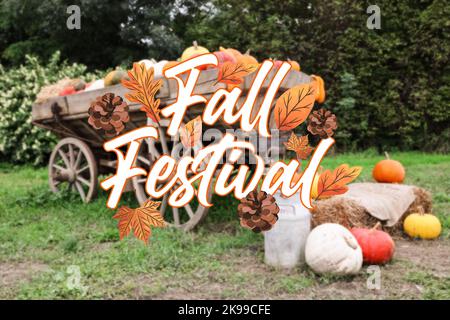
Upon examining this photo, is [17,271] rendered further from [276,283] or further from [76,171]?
[76,171]

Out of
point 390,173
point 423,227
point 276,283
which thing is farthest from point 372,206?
point 276,283

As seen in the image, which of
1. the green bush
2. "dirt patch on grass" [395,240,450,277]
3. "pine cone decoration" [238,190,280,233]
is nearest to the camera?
"pine cone decoration" [238,190,280,233]

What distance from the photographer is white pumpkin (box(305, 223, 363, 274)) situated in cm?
306

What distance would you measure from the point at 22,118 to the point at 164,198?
18.1ft

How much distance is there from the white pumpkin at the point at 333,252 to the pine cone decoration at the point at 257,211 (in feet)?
2.06

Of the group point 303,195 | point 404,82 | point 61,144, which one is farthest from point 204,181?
point 404,82

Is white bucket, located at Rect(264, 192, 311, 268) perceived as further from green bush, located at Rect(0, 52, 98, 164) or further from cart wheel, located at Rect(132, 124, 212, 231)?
green bush, located at Rect(0, 52, 98, 164)

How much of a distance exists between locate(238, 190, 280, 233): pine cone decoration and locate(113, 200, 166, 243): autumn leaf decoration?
0.46m

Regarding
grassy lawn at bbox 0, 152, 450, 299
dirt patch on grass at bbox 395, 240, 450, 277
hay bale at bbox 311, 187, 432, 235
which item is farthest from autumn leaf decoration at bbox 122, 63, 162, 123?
dirt patch on grass at bbox 395, 240, 450, 277

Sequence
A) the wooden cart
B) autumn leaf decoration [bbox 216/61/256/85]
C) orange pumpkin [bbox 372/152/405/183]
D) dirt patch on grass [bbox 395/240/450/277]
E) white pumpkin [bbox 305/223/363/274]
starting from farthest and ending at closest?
orange pumpkin [bbox 372/152/405/183], the wooden cart, dirt patch on grass [bbox 395/240/450/277], white pumpkin [bbox 305/223/363/274], autumn leaf decoration [bbox 216/61/256/85]

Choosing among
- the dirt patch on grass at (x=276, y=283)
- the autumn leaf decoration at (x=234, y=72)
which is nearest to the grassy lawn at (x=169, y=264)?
the dirt patch on grass at (x=276, y=283)

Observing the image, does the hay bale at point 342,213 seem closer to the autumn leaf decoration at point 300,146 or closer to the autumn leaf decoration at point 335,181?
the autumn leaf decoration at point 335,181

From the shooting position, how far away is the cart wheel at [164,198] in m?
4.11

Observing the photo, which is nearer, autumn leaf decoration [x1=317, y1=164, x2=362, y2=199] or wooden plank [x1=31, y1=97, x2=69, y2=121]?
autumn leaf decoration [x1=317, y1=164, x2=362, y2=199]
